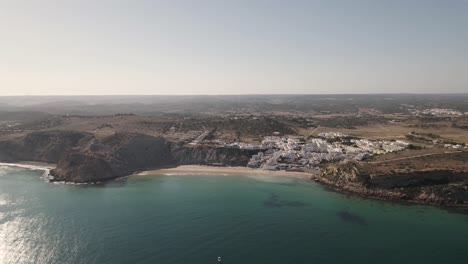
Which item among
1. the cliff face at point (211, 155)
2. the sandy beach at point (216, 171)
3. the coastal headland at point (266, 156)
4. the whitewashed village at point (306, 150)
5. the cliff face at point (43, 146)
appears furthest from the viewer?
the cliff face at point (43, 146)

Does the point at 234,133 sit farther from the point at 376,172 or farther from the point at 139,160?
the point at 376,172

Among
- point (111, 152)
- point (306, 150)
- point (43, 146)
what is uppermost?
point (111, 152)

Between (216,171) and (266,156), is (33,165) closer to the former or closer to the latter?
(216,171)

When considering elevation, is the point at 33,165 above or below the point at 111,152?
below

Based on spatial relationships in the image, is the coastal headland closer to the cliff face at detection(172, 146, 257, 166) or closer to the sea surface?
the cliff face at detection(172, 146, 257, 166)

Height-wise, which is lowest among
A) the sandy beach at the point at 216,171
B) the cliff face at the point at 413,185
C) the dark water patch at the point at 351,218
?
the dark water patch at the point at 351,218

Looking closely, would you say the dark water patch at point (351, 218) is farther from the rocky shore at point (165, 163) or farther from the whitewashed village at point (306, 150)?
the whitewashed village at point (306, 150)

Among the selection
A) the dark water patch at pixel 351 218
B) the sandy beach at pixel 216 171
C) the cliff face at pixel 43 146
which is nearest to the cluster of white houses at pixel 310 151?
the sandy beach at pixel 216 171

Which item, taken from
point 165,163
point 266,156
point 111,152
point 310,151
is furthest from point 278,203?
point 111,152
